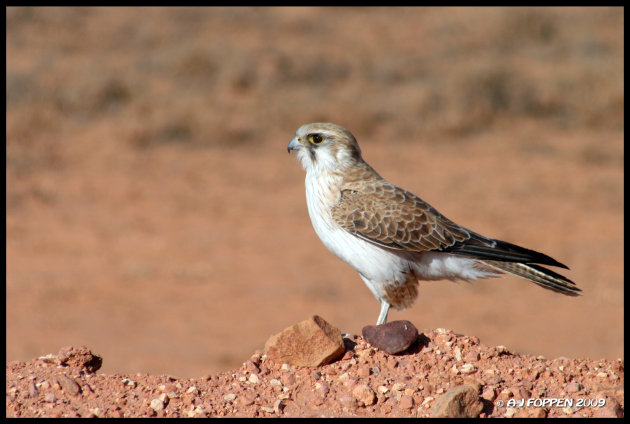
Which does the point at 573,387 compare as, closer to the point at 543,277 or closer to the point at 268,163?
the point at 543,277

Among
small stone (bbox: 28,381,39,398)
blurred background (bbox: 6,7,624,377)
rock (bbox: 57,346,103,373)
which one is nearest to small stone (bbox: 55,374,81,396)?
small stone (bbox: 28,381,39,398)

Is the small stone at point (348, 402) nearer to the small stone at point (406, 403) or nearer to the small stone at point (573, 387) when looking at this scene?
the small stone at point (406, 403)

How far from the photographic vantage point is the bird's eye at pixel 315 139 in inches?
253

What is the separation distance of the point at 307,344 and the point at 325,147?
170cm

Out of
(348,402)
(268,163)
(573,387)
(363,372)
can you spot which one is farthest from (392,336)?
(268,163)

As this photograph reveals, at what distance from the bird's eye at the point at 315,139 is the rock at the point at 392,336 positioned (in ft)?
5.27

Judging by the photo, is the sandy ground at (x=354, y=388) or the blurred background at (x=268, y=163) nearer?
the sandy ground at (x=354, y=388)

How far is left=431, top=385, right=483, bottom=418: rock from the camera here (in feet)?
15.6

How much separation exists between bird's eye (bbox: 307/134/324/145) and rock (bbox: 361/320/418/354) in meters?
1.61

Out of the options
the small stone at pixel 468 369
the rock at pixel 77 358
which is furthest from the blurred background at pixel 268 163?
the small stone at pixel 468 369

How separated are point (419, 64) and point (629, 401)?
79.5 ft

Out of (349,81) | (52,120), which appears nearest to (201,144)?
(52,120)

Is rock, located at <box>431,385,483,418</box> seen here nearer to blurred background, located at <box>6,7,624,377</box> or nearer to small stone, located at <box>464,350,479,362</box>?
small stone, located at <box>464,350,479,362</box>

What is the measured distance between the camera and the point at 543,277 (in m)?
5.96
